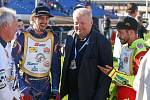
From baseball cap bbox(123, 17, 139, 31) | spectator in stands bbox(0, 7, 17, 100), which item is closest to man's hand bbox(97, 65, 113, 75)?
baseball cap bbox(123, 17, 139, 31)

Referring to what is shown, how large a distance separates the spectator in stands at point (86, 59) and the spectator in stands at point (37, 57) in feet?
0.68

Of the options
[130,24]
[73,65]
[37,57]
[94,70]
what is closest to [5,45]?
[37,57]

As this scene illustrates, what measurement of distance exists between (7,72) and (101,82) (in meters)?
1.26

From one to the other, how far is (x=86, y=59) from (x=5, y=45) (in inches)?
41.0

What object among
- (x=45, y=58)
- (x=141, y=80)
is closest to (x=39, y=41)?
(x=45, y=58)

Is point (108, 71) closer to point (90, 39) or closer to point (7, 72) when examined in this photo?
point (90, 39)

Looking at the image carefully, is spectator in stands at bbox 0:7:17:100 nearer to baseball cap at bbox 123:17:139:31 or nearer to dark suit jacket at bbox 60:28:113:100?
dark suit jacket at bbox 60:28:113:100

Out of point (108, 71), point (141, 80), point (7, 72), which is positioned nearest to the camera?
point (141, 80)

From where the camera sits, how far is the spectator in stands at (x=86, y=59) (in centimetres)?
504

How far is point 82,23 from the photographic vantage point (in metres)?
5.00

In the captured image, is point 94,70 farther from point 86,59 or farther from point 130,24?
point 130,24

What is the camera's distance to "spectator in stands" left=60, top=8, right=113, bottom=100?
5035 mm

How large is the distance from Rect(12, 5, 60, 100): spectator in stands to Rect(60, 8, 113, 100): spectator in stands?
206 millimetres

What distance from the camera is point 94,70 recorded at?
16.7 ft
